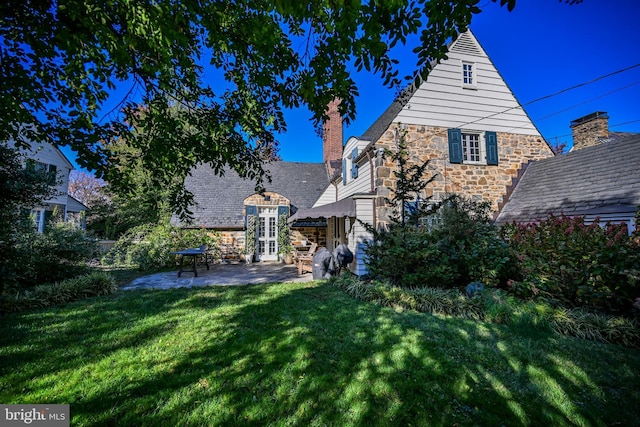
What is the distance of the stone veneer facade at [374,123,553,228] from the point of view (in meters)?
9.88

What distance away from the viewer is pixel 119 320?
5422 mm

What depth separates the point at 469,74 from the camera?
1104 centimetres

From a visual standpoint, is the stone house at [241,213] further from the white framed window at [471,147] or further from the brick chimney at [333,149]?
the white framed window at [471,147]

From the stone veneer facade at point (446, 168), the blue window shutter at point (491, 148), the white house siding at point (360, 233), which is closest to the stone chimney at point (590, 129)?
the stone veneer facade at point (446, 168)

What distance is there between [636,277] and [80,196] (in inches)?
1600

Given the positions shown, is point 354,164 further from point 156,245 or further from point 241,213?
point 156,245

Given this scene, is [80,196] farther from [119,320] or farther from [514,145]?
[514,145]

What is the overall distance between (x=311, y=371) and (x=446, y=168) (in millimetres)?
9550

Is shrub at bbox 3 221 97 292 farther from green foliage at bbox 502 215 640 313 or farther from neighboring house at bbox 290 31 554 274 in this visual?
green foliage at bbox 502 215 640 313

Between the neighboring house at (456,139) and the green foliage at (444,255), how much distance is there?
6.92 ft

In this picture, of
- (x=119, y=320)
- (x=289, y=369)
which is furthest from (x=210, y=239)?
(x=289, y=369)

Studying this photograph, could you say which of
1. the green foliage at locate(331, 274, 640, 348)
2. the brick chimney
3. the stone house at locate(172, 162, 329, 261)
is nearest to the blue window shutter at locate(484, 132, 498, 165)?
the green foliage at locate(331, 274, 640, 348)

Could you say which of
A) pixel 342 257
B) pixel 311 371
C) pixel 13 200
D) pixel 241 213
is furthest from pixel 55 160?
pixel 311 371

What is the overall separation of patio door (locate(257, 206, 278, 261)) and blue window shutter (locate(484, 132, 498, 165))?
11.4 m
